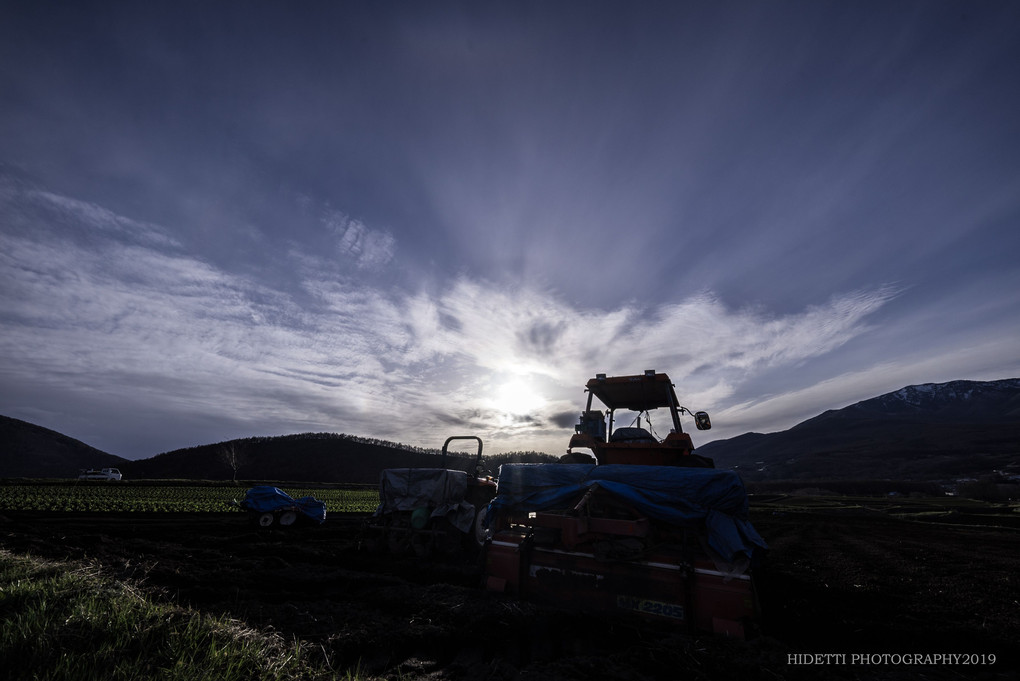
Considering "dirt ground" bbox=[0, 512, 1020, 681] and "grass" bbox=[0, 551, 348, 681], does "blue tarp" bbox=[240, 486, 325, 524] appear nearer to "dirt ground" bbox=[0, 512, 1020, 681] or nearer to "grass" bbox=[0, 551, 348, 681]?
"dirt ground" bbox=[0, 512, 1020, 681]

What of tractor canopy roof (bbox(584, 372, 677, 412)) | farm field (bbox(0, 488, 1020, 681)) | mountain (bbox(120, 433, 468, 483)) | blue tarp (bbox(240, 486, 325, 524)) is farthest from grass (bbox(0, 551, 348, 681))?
mountain (bbox(120, 433, 468, 483))

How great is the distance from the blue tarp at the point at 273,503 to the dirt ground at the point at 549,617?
4.56 meters

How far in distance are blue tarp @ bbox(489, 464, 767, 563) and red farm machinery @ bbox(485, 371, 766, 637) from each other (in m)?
0.01

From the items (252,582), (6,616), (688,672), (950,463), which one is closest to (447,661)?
(688,672)

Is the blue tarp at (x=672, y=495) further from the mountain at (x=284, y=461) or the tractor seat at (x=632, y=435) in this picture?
the mountain at (x=284, y=461)

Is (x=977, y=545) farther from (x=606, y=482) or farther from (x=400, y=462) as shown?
(x=400, y=462)

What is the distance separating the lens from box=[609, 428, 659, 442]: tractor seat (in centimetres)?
793

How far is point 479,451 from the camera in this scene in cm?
1009

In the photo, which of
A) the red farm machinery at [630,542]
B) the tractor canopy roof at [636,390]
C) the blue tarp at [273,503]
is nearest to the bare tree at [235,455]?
the blue tarp at [273,503]

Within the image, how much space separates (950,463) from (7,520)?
15203 centimetres

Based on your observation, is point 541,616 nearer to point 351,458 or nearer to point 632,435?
point 632,435

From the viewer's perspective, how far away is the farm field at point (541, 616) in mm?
3773

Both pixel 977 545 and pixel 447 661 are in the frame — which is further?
pixel 977 545

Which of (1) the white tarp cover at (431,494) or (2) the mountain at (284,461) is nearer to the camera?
(1) the white tarp cover at (431,494)
